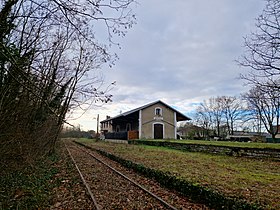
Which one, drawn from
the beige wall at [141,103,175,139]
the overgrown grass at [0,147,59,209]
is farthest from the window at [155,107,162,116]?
the overgrown grass at [0,147,59,209]

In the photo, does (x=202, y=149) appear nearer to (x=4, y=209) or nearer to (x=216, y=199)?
(x=216, y=199)

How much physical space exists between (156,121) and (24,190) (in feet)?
106

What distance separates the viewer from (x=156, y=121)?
39.2m

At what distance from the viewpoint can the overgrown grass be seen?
20.9 feet

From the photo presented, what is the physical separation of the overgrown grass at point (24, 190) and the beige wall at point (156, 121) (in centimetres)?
2925

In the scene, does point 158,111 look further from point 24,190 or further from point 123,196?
point 24,190

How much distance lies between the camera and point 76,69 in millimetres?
19094

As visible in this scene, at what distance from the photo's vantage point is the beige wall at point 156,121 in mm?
38438

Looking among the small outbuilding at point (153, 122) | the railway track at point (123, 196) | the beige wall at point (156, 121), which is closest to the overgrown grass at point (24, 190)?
the railway track at point (123, 196)

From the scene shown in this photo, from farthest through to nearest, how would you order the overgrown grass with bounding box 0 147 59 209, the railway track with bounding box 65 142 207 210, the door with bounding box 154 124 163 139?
the door with bounding box 154 124 163 139 → the railway track with bounding box 65 142 207 210 → the overgrown grass with bounding box 0 147 59 209

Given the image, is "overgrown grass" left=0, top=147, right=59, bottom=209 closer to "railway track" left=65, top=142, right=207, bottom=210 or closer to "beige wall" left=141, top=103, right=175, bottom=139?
"railway track" left=65, top=142, right=207, bottom=210

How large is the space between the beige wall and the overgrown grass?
29.2m

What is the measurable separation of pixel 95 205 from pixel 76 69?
1412cm

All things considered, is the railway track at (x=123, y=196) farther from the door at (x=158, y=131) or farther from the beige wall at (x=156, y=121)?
the door at (x=158, y=131)
